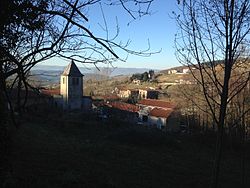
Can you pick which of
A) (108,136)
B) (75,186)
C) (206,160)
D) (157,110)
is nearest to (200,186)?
(75,186)

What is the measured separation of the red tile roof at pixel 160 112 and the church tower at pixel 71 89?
12.2 meters

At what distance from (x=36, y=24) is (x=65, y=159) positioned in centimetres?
1028

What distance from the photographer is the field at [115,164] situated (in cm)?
884

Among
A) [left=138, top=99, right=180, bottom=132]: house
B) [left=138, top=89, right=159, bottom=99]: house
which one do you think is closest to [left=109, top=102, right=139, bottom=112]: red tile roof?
[left=138, top=99, right=180, bottom=132]: house

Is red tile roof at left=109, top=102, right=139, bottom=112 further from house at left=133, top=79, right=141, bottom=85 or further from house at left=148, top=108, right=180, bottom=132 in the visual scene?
house at left=133, top=79, right=141, bottom=85

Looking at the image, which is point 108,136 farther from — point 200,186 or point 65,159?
point 200,186

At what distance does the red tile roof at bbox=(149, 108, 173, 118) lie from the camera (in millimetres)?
46469

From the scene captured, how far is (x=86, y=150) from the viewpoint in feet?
58.8

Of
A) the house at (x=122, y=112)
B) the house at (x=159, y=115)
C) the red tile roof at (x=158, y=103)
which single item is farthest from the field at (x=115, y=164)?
the red tile roof at (x=158, y=103)

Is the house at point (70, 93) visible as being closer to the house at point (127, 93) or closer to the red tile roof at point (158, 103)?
the red tile roof at point (158, 103)

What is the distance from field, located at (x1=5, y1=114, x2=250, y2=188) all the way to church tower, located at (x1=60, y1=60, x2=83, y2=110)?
71.8 ft

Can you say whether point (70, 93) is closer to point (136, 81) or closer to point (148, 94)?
point (148, 94)

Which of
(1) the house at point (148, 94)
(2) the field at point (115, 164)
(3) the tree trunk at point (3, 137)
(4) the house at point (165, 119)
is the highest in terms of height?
(3) the tree trunk at point (3, 137)

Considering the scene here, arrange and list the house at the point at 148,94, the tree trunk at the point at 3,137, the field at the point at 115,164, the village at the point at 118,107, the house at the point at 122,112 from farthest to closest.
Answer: the house at the point at 148,94 < the village at the point at 118,107 < the house at the point at 122,112 < the field at the point at 115,164 < the tree trunk at the point at 3,137
